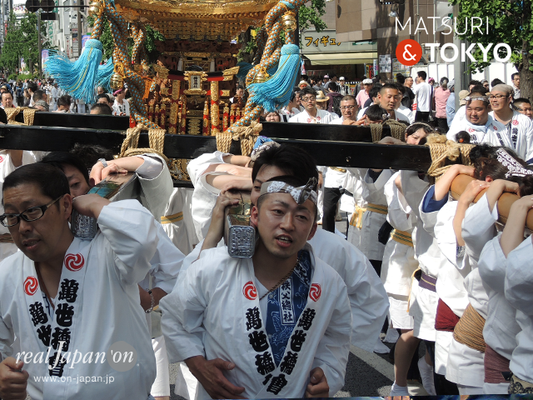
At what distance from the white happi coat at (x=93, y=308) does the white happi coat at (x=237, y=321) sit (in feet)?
0.49

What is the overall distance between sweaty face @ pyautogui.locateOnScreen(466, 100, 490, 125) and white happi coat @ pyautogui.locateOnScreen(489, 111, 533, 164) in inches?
12.9

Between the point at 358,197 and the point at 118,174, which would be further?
the point at 358,197

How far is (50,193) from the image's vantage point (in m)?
2.00

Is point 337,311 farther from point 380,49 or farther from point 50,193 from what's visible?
point 380,49

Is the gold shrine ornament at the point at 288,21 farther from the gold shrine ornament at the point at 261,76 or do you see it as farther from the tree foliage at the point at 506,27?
the tree foliage at the point at 506,27

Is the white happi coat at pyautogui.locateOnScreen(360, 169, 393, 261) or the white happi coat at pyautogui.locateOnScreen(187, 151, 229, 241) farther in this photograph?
the white happi coat at pyautogui.locateOnScreen(360, 169, 393, 261)

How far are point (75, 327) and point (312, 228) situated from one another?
33.2 inches

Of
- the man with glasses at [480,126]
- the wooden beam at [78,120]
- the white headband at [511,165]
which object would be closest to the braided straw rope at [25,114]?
the wooden beam at [78,120]

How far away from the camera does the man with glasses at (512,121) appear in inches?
238

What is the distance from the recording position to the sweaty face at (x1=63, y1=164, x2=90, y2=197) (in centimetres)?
249

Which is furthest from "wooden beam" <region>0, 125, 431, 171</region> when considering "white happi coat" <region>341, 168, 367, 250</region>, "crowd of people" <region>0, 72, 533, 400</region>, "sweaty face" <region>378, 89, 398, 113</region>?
"sweaty face" <region>378, 89, 398, 113</region>

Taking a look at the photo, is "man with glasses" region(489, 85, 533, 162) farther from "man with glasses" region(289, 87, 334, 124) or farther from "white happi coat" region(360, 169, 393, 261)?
"man with glasses" region(289, 87, 334, 124)

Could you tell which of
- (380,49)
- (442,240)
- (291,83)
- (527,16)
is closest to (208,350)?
(442,240)

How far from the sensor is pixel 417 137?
421 cm
